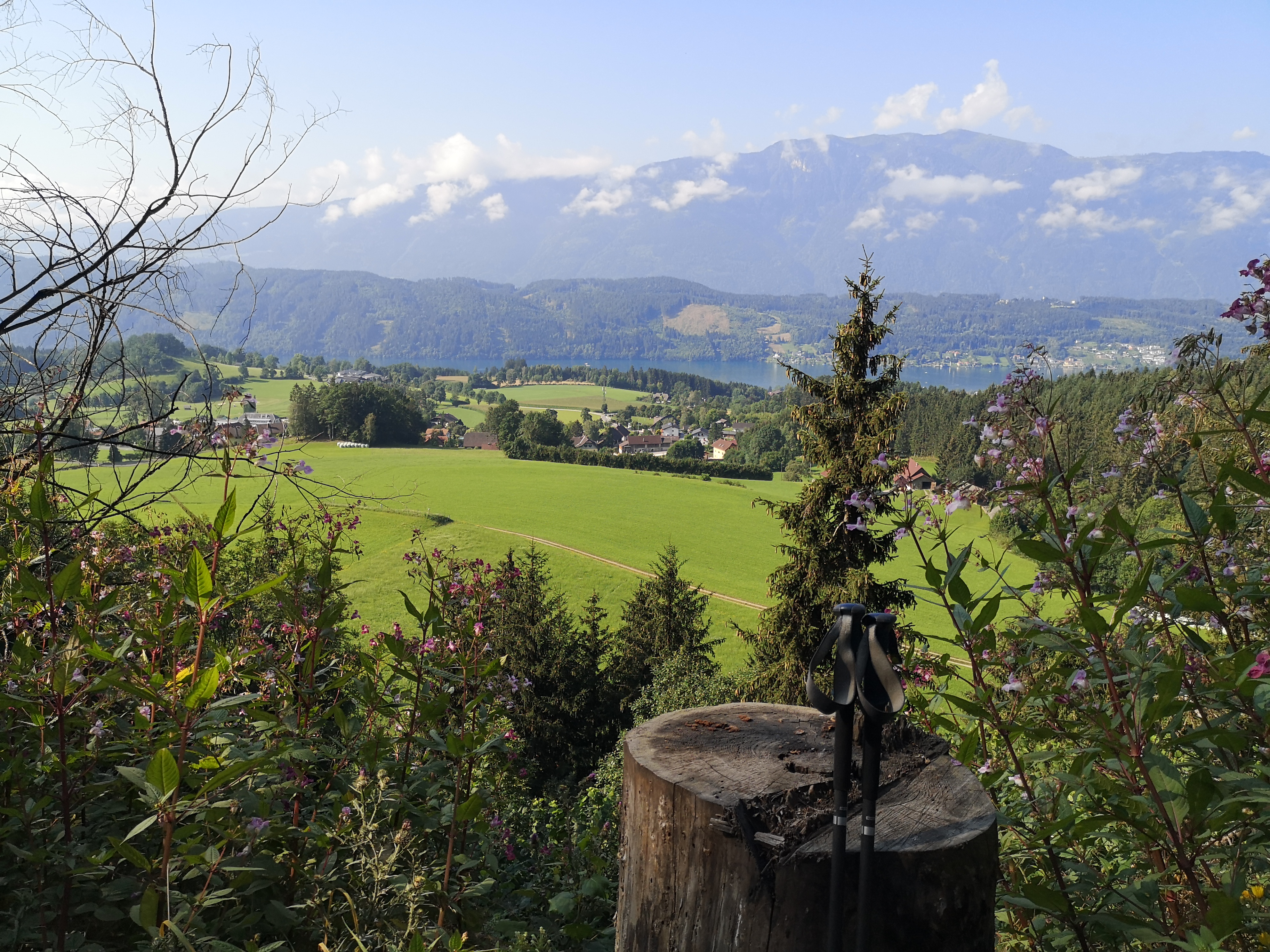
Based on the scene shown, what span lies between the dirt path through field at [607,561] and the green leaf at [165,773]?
3116cm

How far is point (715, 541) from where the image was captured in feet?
140

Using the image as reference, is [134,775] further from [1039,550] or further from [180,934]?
[1039,550]

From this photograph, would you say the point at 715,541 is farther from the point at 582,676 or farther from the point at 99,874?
the point at 99,874

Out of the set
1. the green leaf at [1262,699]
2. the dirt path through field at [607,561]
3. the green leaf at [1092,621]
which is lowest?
the dirt path through field at [607,561]

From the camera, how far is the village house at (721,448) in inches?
3076

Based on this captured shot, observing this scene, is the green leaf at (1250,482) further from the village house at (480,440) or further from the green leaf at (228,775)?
the village house at (480,440)

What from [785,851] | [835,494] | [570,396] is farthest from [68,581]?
[570,396]

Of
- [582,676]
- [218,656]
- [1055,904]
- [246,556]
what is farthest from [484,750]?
[582,676]

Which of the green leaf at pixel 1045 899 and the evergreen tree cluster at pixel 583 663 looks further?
the evergreen tree cluster at pixel 583 663

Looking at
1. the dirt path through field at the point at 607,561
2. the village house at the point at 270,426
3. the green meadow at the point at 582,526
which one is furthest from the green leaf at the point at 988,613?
the dirt path through field at the point at 607,561

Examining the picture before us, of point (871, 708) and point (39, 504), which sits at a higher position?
point (39, 504)

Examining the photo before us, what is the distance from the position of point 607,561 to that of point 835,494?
24.9m

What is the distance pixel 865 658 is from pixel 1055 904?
0.47m

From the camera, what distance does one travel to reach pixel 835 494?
13516 mm
